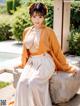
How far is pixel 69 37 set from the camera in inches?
388

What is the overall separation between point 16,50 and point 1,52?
53cm

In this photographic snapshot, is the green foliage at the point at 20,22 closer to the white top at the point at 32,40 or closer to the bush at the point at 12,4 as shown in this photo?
the white top at the point at 32,40

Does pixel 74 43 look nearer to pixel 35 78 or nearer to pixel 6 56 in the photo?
pixel 6 56

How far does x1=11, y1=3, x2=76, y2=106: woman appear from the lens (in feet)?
14.1

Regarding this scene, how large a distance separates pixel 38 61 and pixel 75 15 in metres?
6.79

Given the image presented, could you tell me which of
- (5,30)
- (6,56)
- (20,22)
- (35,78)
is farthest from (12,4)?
(35,78)

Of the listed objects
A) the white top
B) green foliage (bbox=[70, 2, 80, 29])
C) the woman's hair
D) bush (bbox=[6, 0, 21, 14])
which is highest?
the woman's hair

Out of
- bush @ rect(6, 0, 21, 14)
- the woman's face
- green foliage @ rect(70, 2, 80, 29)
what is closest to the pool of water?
green foliage @ rect(70, 2, 80, 29)

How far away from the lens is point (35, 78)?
14.1 feet

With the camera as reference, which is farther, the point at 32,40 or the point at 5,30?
the point at 5,30

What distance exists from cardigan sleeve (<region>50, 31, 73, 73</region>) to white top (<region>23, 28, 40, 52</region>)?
197 millimetres

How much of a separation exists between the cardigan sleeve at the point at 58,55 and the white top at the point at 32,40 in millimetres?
197

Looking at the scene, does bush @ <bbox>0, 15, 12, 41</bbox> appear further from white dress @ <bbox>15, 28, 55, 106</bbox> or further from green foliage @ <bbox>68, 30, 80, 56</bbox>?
white dress @ <bbox>15, 28, 55, 106</bbox>

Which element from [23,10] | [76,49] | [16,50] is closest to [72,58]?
[76,49]
